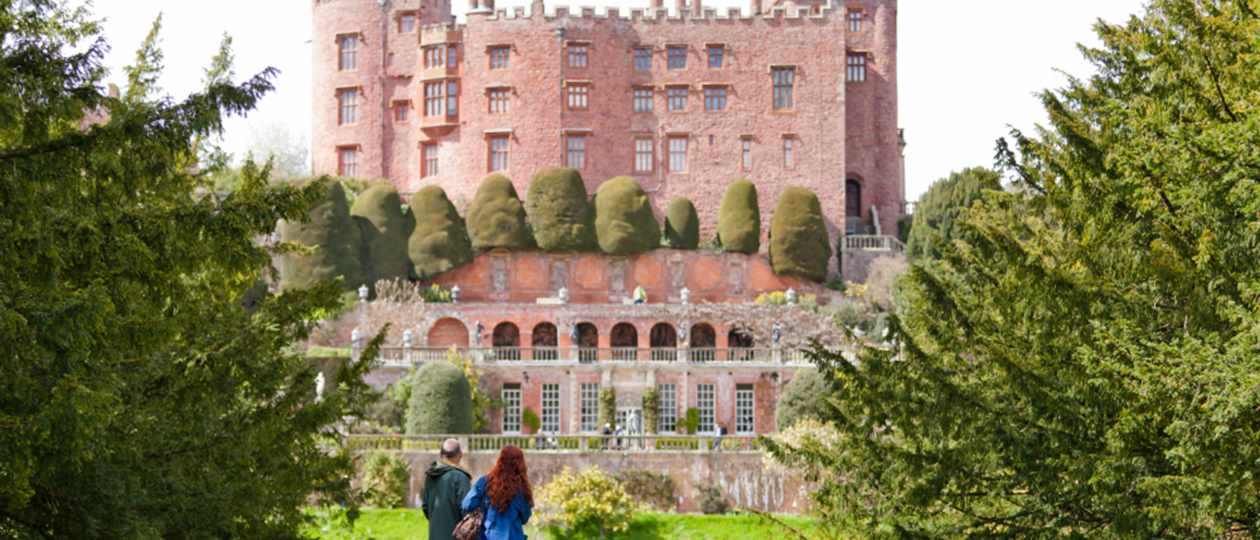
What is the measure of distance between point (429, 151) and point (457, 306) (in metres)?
8.78

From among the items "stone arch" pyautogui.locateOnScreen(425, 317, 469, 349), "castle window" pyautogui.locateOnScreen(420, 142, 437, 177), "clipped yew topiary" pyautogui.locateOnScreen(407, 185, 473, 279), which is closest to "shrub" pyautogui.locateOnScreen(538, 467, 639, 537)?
"stone arch" pyautogui.locateOnScreen(425, 317, 469, 349)

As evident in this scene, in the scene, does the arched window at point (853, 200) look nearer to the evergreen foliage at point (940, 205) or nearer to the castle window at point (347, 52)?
the evergreen foliage at point (940, 205)

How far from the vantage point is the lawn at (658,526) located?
100ft

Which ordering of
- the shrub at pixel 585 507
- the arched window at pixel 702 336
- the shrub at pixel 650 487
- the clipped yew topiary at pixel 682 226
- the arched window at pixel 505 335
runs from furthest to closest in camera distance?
1. the clipped yew topiary at pixel 682 226
2. the arched window at pixel 702 336
3. the arched window at pixel 505 335
4. the shrub at pixel 650 487
5. the shrub at pixel 585 507

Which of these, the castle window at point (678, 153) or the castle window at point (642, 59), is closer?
the castle window at point (678, 153)

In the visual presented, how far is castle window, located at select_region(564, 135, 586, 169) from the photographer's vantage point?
55.2 meters

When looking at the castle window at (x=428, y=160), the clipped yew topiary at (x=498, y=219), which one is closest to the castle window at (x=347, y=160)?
the castle window at (x=428, y=160)

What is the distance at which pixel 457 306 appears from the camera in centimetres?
4891

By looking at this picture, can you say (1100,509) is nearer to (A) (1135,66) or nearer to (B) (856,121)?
(A) (1135,66)

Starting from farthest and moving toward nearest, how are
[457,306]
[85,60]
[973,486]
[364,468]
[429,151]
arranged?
[429,151] < [457,306] < [364,468] < [973,486] < [85,60]

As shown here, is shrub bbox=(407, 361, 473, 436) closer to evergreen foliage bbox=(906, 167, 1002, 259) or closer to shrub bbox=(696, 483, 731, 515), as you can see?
shrub bbox=(696, 483, 731, 515)

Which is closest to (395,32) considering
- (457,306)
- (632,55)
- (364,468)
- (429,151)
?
(429,151)

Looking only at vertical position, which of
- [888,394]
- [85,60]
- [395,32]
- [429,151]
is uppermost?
[395,32]

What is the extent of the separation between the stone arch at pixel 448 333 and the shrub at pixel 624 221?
17.2 ft
